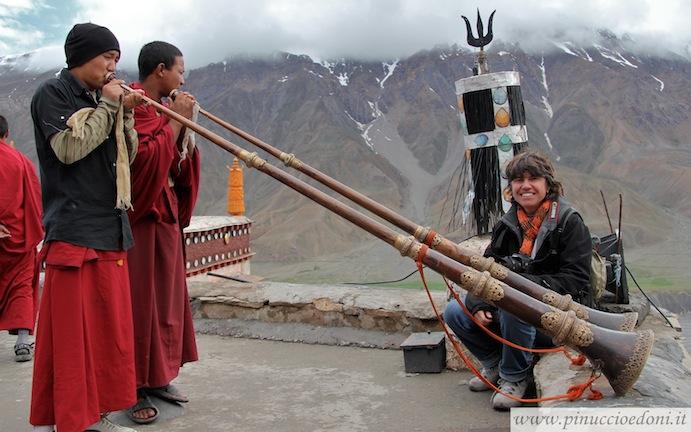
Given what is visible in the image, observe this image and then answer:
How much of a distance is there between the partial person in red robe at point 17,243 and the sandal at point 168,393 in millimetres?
1460

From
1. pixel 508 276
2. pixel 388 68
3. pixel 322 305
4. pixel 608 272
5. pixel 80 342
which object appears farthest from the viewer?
pixel 388 68

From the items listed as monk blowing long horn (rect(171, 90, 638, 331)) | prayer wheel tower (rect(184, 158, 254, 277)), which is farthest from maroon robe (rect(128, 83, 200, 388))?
prayer wheel tower (rect(184, 158, 254, 277))

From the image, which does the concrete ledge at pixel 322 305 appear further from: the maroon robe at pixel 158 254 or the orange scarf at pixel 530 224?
the maroon robe at pixel 158 254

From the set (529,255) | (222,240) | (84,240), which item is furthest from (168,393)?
(222,240)

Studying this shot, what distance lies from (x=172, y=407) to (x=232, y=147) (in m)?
1.22

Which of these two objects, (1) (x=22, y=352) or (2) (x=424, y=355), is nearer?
(2) (x=424, y=355)

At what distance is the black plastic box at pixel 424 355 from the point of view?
3.41 metres

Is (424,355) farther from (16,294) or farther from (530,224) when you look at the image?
(16,294)

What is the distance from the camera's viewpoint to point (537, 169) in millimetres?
2764

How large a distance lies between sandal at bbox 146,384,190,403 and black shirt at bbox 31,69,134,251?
795 millimetres

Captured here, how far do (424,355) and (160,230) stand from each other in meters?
1.52

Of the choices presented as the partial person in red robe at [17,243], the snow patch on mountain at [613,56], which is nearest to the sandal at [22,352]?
the partial person in red robe at [17,243]

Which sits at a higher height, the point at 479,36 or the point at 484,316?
the point at 479,36

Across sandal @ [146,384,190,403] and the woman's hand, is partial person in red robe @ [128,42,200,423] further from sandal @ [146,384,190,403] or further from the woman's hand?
the woman's hand
